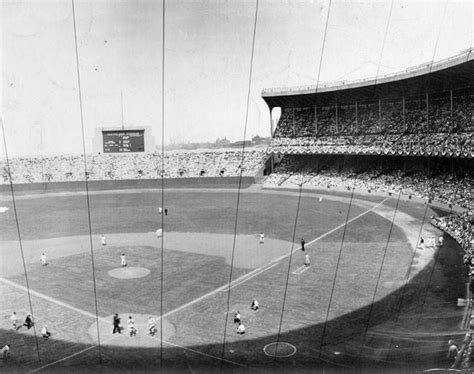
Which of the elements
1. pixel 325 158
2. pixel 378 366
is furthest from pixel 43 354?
pixel 325 158

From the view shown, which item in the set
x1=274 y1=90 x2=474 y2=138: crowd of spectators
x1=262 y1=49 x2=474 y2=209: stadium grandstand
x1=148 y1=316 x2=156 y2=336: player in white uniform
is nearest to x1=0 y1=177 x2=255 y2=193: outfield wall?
x1=262 y1=49 x2=474 y2=209: stadium grandstand

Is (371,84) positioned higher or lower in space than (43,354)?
higher

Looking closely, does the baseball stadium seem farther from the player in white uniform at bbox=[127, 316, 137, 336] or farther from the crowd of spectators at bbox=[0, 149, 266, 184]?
the crowd of spectators at bbox=[0, 149, 266, 184]

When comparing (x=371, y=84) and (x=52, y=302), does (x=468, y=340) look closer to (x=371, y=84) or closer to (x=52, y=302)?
(x=52, y=302)

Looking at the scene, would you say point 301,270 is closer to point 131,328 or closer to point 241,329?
point 241,329

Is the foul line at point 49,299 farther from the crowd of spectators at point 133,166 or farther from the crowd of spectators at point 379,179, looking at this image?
the crowd of spectators at point 133,166

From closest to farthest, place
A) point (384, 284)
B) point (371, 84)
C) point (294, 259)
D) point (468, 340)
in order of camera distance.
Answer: point (468, 340), point (384, 284), point (294, 259), point (371, 84)

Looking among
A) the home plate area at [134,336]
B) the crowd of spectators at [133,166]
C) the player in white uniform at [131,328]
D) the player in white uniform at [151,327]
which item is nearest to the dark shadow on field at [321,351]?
the home plate area at [134,336]
